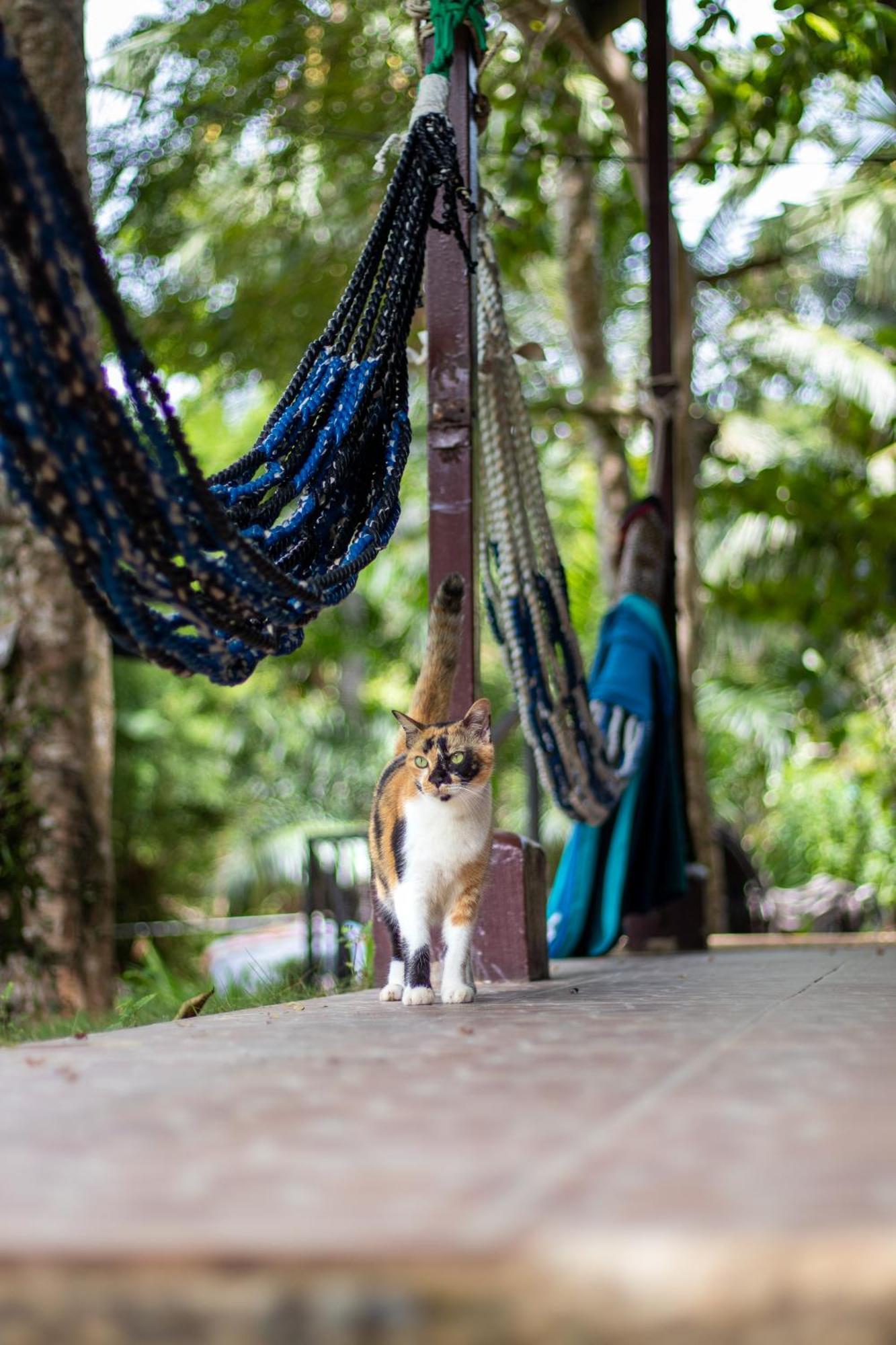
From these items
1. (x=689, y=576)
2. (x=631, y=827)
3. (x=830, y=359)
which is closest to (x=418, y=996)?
(x=631, y=827)

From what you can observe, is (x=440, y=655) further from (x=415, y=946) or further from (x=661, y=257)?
(x=661, y=257)

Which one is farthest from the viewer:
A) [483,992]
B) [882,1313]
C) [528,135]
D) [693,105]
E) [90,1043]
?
[693,105]

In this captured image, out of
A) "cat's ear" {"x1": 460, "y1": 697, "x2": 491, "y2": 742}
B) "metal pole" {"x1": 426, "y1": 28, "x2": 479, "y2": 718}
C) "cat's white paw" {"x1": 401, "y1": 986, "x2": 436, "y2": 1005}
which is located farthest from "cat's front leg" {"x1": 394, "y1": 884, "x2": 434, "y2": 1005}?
"metal pole" {"x1": 426, "y1": 28, "x2": 479, "y2": 718}

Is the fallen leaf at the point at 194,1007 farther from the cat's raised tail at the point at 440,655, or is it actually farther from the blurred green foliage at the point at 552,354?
the blurred green foliage at the point at 552,354

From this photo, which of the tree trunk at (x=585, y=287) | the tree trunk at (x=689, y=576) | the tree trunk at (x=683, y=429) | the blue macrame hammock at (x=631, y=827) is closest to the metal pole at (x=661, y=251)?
the tree trunk at (x=683, y=429)

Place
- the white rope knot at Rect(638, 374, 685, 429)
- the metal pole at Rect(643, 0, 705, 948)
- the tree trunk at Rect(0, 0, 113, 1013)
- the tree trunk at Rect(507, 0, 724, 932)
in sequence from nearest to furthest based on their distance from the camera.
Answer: the tree trunk at Rect(0, 0, 113, 1013)
the metal pole at Rect(643, 0, 705, 948)
the white rope knot at Rect(638, 374, 685, 429)
the tree trunk at Rect(507, 0, 724, 932)

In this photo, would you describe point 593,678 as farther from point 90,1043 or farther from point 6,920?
point 90,1043

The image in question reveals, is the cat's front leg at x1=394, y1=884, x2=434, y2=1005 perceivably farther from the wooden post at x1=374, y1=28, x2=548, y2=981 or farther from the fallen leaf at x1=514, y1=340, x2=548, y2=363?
the fallen leaf at x1=514, y1=340, x2=548, y2=363

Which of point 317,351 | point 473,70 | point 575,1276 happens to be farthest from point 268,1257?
point 473,70

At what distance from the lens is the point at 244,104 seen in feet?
23.2

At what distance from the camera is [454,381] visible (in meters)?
2.86

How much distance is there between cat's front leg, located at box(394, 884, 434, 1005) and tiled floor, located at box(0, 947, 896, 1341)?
48 cm

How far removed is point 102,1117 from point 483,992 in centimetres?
139

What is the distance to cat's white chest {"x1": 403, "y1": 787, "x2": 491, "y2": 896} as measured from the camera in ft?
7.26
